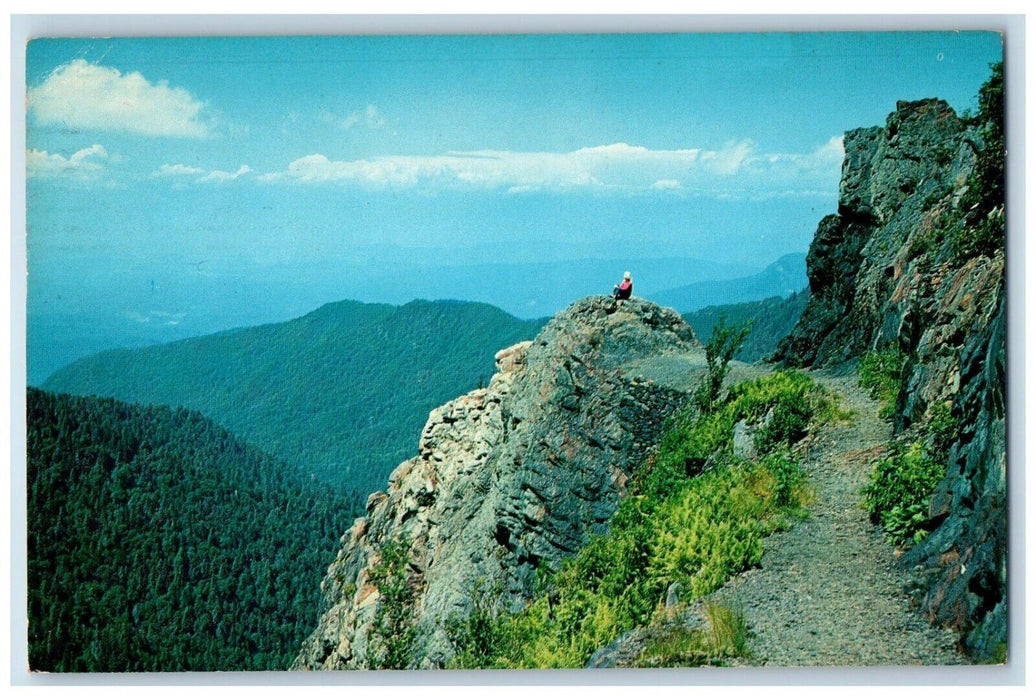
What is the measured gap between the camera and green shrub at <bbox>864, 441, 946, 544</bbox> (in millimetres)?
7617

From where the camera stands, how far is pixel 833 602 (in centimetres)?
754

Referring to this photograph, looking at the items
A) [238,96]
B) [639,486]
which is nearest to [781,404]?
[639,486]

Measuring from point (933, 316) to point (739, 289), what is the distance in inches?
55.1

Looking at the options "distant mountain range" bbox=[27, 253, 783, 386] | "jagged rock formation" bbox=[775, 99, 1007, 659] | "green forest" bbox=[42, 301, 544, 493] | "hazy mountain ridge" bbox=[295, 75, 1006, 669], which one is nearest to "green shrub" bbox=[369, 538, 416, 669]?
"hazy mountain ridge" bbox=[295, 75, 1006, 669]

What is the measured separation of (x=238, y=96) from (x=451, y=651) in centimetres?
422

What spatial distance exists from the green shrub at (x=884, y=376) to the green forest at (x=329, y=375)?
2.50 meters

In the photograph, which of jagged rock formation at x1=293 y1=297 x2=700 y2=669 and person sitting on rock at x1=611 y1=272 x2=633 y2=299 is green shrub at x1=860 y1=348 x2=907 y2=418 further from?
person sitting on rock at x1=611 y1=272 x2=633 y2=299

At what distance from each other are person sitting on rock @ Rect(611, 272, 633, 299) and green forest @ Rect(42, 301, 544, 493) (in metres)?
0.68

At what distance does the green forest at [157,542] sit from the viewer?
7.91 m

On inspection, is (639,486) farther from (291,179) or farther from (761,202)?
(291,179)

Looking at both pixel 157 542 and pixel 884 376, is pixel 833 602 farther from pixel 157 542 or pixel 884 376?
pixel 157 542

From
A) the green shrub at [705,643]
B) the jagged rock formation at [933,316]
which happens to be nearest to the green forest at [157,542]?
the green shrub at [705,643]

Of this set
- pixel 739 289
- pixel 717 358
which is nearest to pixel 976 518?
pixel 717 358

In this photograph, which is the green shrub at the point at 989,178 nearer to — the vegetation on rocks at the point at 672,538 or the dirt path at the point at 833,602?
the vegetation on rocks at the point at 672,538
